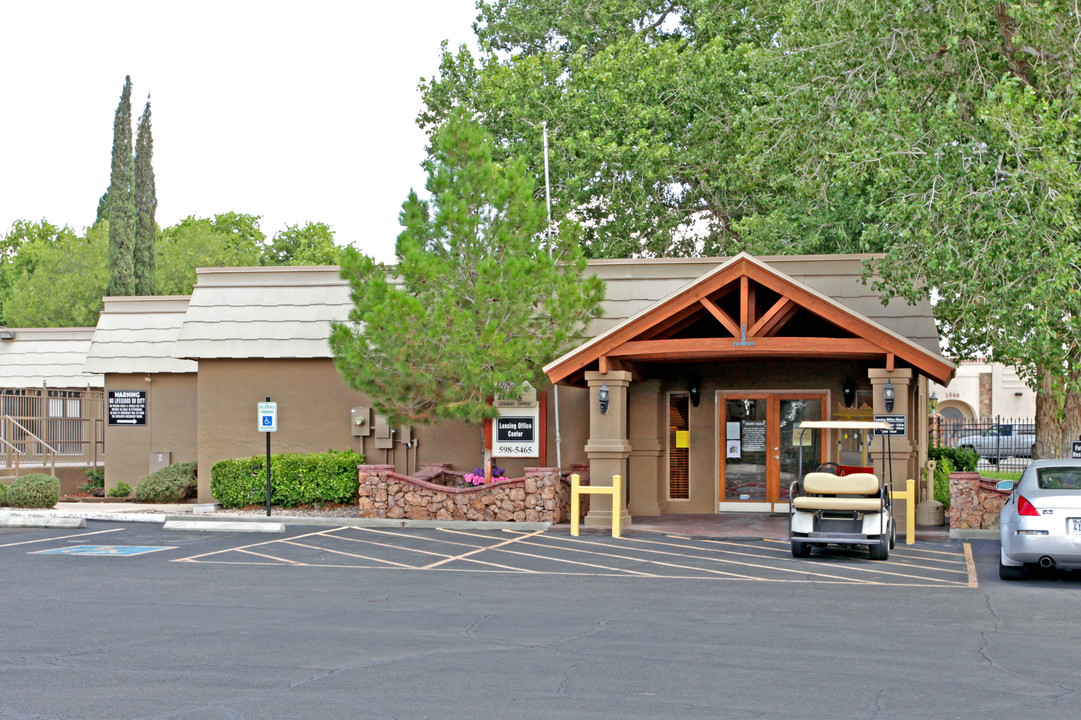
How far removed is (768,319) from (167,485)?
Result: 13.4 meters

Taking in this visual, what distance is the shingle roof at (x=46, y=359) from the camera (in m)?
29.4

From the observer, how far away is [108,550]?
1566cm

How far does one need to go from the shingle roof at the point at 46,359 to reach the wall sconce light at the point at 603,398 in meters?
16.4

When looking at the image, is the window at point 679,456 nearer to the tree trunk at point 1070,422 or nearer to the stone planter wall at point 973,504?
the stone planter wall at point 973,504

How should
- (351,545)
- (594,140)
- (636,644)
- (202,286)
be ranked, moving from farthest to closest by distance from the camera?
(594,140) < (202,286) < (351,545) < (636,644)

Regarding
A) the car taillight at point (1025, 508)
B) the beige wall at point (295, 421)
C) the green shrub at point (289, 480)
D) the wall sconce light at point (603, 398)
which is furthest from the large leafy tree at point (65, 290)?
the car taillight at point (1025, 508)

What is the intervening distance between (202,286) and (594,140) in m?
13.2

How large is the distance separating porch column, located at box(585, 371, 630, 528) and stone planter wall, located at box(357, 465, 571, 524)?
0.80 meters

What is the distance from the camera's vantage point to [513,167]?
19250 millimetres

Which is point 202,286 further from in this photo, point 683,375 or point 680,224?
point 680,224

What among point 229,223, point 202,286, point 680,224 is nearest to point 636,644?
point 202,286

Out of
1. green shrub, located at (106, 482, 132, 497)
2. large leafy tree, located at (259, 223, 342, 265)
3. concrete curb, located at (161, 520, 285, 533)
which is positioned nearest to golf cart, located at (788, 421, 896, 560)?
concrete curb, located at (161, 520, 285, 533)

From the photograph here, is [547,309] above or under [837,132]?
under

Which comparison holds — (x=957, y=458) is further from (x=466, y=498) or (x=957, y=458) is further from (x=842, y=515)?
(x=466, y=498)
